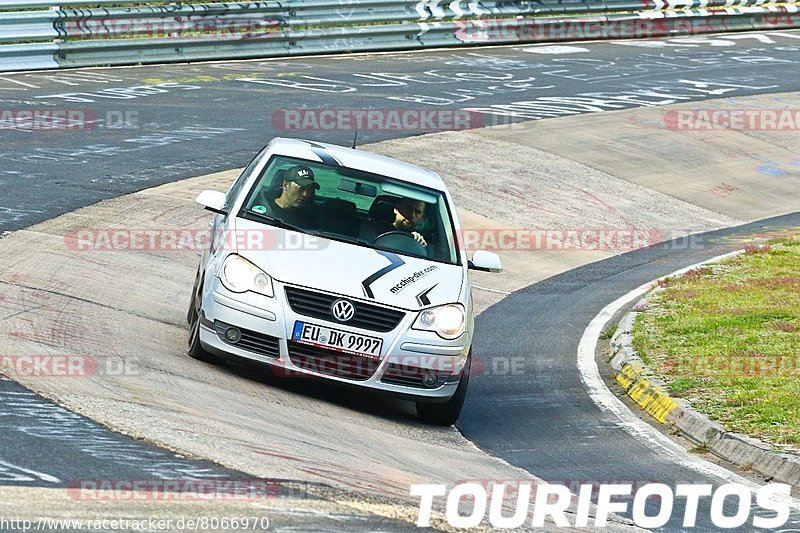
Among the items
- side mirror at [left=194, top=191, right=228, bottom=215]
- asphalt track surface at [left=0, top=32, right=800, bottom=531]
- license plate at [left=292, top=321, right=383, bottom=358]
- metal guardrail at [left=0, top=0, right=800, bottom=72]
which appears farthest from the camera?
metal guardrail at [left=0, top=0, right=800, bottom=72]

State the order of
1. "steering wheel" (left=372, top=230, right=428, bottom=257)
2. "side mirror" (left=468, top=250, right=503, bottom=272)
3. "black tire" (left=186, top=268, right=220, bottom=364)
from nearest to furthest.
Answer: "black tire" (left=186, top=268, right=220, bottom=364) < "steering wheel" (left=372, top=230, right=428, bottom=257) < "side mirror" (left=468, top=250, right=503, bottom=272)

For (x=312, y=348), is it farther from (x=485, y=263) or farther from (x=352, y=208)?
(x=485, y=263)

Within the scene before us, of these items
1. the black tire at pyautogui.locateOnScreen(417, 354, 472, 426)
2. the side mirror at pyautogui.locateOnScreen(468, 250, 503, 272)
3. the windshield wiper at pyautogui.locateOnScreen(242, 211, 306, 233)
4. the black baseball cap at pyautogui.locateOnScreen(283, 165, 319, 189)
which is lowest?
the black tire at pyautogui.locateOnScreen(417, 354, 472, 426)

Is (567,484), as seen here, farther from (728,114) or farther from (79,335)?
(728,114)

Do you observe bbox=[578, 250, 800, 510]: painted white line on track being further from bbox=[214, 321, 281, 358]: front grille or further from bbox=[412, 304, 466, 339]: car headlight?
bbox=[214, 321, 281, 358]: front grille

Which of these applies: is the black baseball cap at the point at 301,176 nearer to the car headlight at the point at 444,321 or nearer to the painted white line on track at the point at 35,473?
the car headlight at the point at 444,321

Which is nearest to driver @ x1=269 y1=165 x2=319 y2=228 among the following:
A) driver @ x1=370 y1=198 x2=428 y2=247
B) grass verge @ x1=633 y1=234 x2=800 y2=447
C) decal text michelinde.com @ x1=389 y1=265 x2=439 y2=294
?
driver @ x1=370 y1=198 x2=428 y2=247

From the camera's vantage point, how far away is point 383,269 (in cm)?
919

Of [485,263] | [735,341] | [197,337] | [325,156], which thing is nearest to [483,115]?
[735,341]

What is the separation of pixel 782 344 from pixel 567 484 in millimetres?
4302

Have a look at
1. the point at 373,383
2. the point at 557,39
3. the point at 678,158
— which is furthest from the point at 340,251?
the point at 557,39

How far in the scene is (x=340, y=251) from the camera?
9.34 metres

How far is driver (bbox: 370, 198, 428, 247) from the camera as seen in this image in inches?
→ 387

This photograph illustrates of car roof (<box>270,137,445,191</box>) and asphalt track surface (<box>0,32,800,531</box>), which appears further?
car roof (<box>270,137,445,191</box>)
